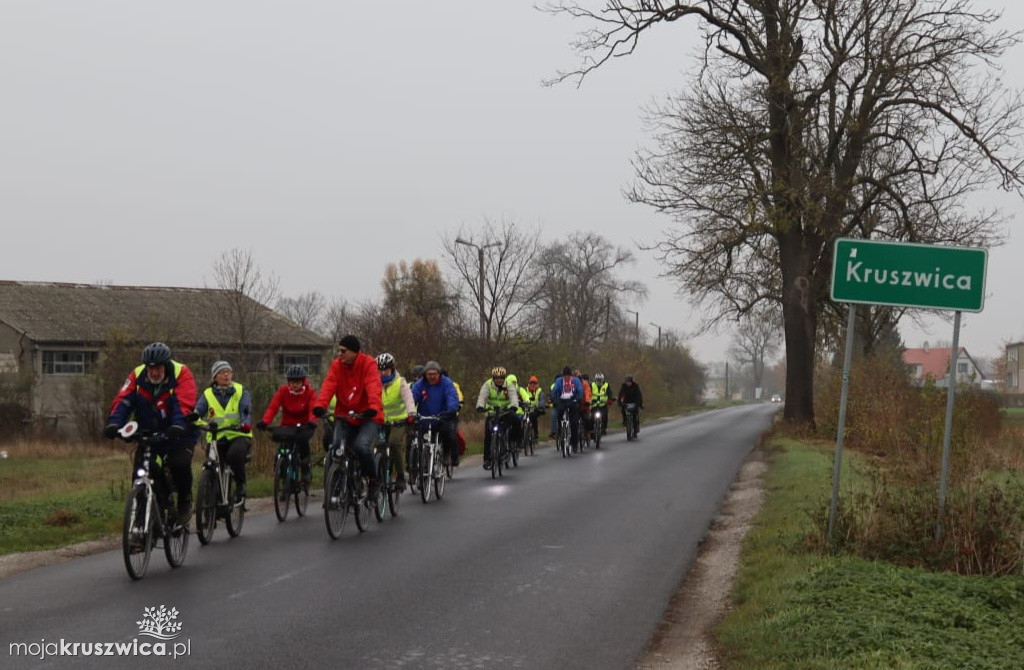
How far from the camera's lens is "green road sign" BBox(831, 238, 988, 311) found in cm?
970

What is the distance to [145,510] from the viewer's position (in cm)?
927

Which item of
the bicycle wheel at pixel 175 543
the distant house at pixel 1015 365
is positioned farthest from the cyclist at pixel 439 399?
the distant house at pixel 1015 365

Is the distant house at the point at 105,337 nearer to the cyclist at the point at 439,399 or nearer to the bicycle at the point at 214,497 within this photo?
the cyclist at the point at 439,399

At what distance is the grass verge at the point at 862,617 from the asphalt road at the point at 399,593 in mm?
724

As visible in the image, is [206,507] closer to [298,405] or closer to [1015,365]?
[298,405]

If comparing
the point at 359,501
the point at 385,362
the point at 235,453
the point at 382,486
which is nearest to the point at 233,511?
the point at 235,453

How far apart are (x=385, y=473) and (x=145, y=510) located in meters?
4.48

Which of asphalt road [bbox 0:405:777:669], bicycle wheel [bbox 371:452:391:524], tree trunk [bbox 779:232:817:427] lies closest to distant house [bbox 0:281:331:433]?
tree trunk [bbox 779:232:817:427]

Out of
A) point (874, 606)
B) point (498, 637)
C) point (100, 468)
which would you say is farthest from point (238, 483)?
point (100, 468)

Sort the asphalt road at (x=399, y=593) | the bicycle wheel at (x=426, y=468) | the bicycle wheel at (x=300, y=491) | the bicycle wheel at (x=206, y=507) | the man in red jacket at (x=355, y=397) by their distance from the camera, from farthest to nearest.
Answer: the bicycle wheel at (x=426, y=468)
the bicycle wheel at (x=300, y=491)
the man in red jacket at (x=355, y=397)
the bicycle wheel at (x=206, y=507)
the asphalt road at (x=399, y=593)

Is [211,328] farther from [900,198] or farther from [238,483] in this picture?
[238,483]

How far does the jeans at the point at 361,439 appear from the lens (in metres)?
12.2

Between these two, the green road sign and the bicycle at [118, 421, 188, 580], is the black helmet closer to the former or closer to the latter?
the bicycle at [118, 421, 188, 580]

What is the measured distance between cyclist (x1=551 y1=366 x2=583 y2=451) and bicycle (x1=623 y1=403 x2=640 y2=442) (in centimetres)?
556
